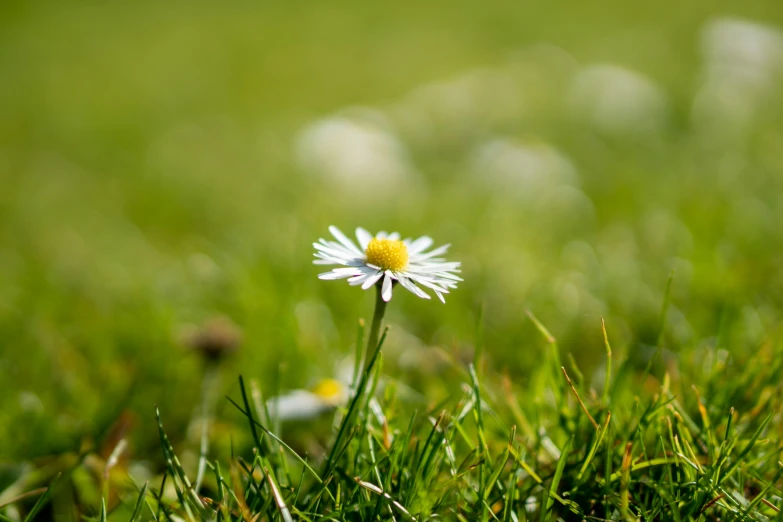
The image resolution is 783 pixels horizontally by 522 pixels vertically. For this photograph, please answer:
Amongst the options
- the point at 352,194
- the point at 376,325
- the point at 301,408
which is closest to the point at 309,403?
the point at 301,408

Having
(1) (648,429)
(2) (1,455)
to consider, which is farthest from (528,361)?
(2) (1,455)

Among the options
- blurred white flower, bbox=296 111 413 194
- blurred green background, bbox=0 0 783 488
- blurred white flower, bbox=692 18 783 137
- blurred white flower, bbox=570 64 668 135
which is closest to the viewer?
blurred green background, bbox=0 0 783 488

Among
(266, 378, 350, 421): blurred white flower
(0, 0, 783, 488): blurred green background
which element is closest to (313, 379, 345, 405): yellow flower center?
(266, 378, 350, 421): blurred white flower

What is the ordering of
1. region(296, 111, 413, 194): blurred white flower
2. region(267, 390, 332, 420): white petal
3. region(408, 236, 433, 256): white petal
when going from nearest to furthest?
region(408, 236, 433, 256): white petal, region(267, 390, 332, 420): white petal, region(296, 111, 413, 194): blurred white flower

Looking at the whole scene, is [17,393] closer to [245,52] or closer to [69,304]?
[69,304]

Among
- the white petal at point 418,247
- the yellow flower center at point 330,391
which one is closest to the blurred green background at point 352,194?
the yellow flower center at point 330,391

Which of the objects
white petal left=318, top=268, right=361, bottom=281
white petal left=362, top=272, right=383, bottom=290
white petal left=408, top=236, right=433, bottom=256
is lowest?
white petal left=408, top=236, right=433, bottom=256

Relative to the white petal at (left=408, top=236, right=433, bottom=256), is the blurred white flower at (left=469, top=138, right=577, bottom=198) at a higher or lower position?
lower

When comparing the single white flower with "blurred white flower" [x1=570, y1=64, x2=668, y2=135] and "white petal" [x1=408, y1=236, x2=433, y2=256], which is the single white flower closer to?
"white petal" [x1=408, y1=236, x2=433, y2=256]
